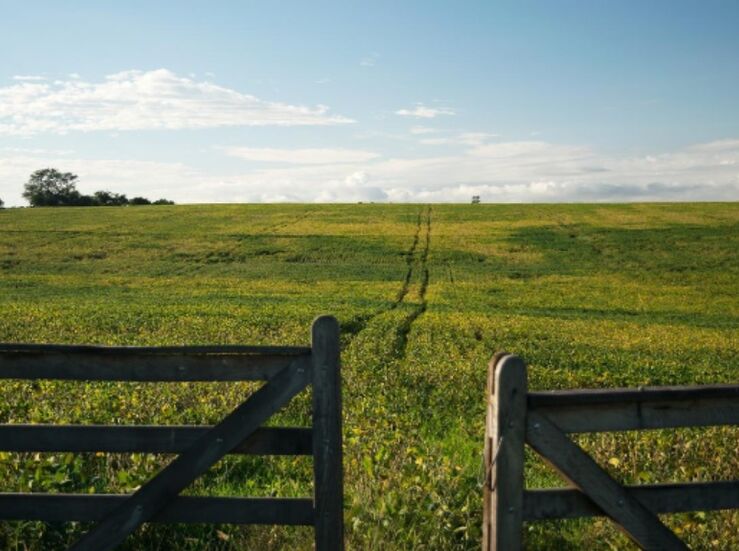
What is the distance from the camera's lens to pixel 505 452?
3668mm

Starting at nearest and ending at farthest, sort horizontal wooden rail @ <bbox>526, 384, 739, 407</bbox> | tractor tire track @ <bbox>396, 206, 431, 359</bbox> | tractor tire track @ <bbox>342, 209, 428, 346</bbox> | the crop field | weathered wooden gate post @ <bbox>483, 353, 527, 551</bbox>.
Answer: weathered wooden gate post @ <bbox>483, 353, 527, 551</bbox>
horizontal wooden rail @ <bbox>526, 384, 739, 407</bbox>
the crop field
tractor tire track @ <bbox>396, 206, 431, 359</bbox>
tractor tire track @ <bbox>342, 209, 428, 346</bbox>

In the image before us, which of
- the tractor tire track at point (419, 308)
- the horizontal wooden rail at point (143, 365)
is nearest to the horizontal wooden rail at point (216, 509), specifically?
the horizontal wooden rail at point (143, 365)

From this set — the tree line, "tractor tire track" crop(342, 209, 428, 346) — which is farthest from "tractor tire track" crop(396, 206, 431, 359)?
the tree line

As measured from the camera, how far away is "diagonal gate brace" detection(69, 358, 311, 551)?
416 centimetres

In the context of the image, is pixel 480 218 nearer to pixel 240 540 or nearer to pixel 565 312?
pixel 565 312

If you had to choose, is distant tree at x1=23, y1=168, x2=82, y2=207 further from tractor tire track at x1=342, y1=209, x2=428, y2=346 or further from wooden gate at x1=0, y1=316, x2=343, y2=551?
wooden gate at x1=0, y1=316, x2=343, y2=551

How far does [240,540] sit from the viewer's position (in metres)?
5.16

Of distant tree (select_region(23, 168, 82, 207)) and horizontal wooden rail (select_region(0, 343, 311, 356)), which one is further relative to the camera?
distant tree (select_region(23, 168, 82, 207))

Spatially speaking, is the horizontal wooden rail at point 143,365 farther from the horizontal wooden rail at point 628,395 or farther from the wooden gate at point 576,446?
the horizontal wooden rail at point 628,395

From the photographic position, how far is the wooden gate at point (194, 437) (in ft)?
13.7

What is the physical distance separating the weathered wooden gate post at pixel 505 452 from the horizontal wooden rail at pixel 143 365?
115 cm

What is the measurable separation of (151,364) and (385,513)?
205cm

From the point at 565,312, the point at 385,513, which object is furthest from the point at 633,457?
the point at 565,312

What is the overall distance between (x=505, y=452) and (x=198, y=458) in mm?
1765
